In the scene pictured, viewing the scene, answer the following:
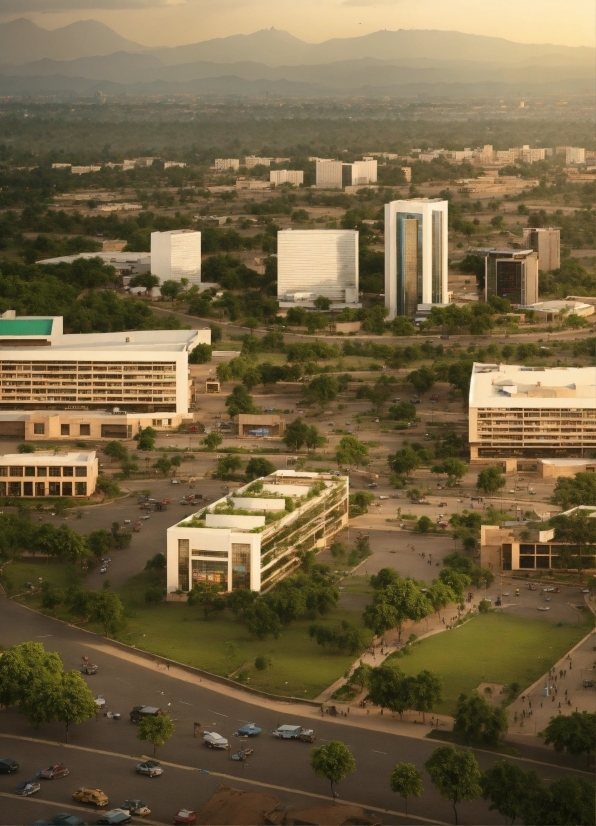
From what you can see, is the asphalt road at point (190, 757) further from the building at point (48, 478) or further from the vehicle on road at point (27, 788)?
the building at point (48, 478)

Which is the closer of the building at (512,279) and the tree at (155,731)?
the tree at (155,731)

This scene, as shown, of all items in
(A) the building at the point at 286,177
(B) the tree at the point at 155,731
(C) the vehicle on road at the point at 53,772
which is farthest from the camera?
(A) the building at the point at 286,177

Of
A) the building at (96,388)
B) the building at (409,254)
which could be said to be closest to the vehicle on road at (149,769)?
the building at (96,388)

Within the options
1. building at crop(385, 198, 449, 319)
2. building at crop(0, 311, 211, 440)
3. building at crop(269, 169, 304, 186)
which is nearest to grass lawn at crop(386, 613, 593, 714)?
building at crop(0, 311, 211, 440)

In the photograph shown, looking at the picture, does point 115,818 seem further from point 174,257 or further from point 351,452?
point 174,257

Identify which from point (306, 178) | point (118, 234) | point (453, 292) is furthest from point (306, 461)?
point (306, 178)

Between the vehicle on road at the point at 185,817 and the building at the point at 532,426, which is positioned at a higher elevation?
the building at the point at 532,426

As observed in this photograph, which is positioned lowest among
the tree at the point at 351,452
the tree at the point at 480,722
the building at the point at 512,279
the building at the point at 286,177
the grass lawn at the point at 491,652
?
the grass lawn at the point at 491,652

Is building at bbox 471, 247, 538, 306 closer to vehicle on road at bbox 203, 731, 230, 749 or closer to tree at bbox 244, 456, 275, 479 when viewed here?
tree at bbox 244, 456, 275, 479
